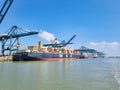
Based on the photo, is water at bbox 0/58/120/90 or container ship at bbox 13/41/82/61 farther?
container ship at bbox 13/41/82/61

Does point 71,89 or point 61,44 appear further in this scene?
point 61,44

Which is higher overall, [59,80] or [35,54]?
[35,54]

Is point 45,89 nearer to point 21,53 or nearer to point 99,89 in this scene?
point 99,89

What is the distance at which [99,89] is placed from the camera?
41.1 ft

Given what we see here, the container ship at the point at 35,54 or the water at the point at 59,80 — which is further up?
the container ship at the point at 35,54

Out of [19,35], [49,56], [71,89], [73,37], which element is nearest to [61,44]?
[73,37]

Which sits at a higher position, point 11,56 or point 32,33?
point 32,33

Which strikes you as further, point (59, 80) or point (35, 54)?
point (35, 54)

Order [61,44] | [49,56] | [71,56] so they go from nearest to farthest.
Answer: [49,56] → [71,56] → [61,44]

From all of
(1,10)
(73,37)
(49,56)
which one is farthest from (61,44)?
(1,10)

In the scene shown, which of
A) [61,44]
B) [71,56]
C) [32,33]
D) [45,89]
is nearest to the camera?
[45,89]

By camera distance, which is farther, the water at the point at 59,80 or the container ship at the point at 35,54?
the container ship at the point at 35,54

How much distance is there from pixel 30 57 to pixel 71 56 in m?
37.1

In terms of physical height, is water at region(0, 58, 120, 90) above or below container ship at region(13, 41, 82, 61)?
below
